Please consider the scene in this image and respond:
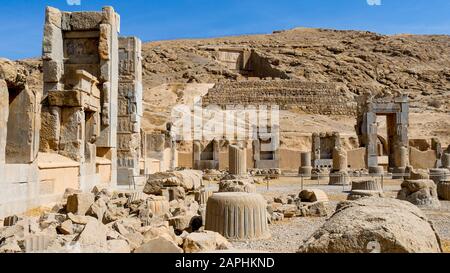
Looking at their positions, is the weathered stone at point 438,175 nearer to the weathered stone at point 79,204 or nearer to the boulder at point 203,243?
the weathered stone at point 79,204

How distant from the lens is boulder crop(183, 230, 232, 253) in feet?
16.5

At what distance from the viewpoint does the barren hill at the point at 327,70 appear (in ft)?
153

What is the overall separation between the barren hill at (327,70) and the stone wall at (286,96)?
2.10 meters

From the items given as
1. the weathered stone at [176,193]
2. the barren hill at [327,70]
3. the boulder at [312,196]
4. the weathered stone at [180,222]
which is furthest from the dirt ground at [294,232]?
the barren hill at [327,70]

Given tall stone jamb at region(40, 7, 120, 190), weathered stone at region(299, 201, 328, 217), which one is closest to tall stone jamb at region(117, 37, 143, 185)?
tall stone jamb at region(40, 7, 120, 190)

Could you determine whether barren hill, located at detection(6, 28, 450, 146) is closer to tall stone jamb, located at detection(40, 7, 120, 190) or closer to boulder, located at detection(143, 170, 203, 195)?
tall stone jamb, located at detection(40, 7, 120, 190)

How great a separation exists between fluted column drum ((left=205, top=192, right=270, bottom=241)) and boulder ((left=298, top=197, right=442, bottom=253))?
277 cm

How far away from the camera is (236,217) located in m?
6.91

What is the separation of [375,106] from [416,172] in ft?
39.7

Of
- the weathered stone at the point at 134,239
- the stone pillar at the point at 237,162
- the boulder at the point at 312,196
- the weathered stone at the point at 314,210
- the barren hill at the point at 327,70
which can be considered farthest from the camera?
the barren hill at the point at 327,70

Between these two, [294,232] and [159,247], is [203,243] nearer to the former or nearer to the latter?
[159,247]

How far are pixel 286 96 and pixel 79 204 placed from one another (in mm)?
48054

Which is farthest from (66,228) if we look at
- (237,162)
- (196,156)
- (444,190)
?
(196,156)
